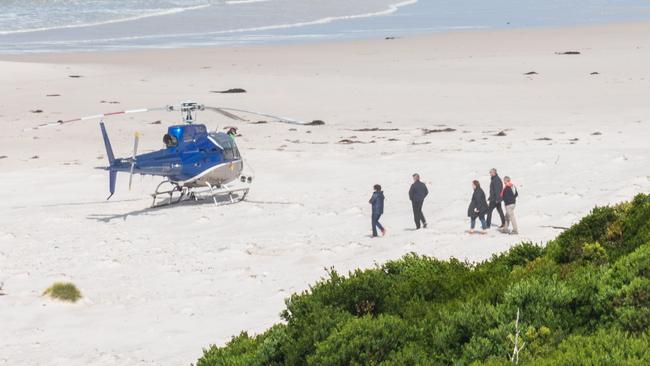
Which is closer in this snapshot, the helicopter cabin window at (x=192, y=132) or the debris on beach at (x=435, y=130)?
the helicopter cabin window at (x=192, y=132)

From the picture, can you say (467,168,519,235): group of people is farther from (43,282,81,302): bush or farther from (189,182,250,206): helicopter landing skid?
(43,282,81,302): bush

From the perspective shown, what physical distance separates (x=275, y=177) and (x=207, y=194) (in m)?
2.62

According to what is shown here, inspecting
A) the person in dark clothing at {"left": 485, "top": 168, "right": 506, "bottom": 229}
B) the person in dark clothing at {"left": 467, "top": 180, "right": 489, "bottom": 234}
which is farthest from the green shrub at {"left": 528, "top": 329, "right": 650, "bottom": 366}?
the person in dark clothing at {"left": 485, "top": 168, "right": 506, "bottom": 229}

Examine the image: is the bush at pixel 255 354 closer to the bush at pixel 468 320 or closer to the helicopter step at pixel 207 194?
the bush at pixel 468 320

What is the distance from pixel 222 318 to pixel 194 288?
2.12 metres

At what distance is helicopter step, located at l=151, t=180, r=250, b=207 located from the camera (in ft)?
82.7

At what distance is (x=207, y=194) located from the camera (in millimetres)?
26219

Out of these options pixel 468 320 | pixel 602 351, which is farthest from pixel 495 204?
pixel 602 351

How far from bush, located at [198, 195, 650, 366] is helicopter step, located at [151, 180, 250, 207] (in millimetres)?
14676

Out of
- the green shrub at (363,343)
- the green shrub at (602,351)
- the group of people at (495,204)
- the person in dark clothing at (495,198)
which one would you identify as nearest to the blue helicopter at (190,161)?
the person in dark clothing at (495,198)

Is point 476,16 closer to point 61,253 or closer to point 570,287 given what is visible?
point 61,253

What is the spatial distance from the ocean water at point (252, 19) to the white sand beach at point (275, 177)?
14.6 metres

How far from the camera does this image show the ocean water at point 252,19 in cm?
6969

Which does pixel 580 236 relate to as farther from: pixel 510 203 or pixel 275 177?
pixel 275 177
